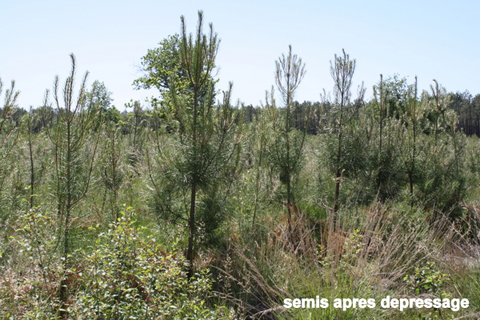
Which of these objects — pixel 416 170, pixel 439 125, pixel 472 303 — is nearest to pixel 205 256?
pixel 472 303

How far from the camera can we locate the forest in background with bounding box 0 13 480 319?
3.36 meters

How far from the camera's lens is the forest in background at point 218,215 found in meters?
3.36

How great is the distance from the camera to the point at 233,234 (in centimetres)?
546

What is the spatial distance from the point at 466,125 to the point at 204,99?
71.9 m

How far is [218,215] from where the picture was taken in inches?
188

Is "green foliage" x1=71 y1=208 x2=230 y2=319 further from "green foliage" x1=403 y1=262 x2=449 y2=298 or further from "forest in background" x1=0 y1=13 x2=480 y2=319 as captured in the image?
"green foliage" x1=403 y1=262 x2=449 y2=298

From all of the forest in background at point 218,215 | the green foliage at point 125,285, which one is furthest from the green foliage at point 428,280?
the green foliage at point 125,285

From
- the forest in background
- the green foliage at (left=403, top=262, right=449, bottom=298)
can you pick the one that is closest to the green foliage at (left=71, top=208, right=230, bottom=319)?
the forest in background

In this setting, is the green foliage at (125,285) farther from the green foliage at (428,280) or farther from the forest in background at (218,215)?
the green foliage at (428,280)

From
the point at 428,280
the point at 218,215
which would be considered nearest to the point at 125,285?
the point at 218,215

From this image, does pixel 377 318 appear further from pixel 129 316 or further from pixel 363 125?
pixel 363 125

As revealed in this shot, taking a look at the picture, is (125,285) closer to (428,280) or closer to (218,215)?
(218,215)

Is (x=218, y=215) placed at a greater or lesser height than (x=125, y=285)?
greater

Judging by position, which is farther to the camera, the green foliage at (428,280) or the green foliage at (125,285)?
the green foliage at (428,280)
